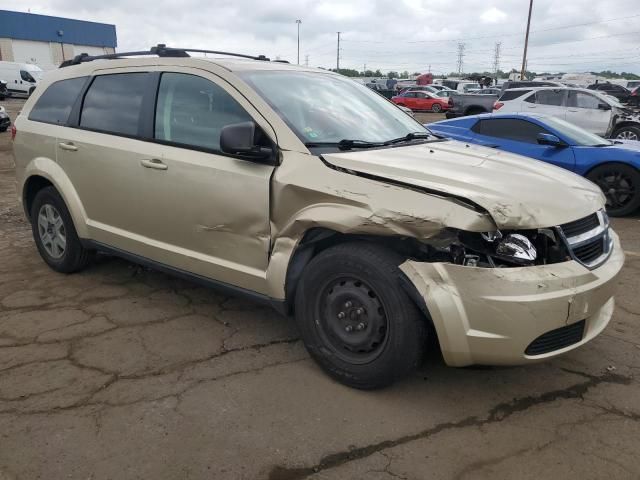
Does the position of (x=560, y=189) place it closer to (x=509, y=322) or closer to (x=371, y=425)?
(x=509, y=322)

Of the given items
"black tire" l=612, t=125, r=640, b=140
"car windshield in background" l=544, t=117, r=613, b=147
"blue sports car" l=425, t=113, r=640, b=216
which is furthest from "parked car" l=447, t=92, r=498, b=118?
"blue sports car" l=425, t=113, r=640, b=216

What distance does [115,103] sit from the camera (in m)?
4.09

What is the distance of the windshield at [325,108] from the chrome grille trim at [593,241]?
1342 millimetres

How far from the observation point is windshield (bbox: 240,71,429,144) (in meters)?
3.32

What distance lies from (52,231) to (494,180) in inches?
147

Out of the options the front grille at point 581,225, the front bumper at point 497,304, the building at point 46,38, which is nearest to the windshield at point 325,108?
the front bumper at point 497,304

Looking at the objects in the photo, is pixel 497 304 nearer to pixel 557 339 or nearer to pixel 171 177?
pixel 557 339

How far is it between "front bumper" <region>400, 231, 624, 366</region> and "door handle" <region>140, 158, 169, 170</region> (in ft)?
5.96

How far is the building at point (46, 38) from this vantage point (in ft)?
171

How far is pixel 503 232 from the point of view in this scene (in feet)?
8.71

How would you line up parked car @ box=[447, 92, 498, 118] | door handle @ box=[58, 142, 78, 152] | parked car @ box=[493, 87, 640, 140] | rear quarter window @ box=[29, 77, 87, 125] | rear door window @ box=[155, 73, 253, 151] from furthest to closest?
parked car @ box=[447, 92, 498, 118], parked car @ box=[493, 87, 640, 140], rear quarter window @ box=[29, 77, 87, 125], door handle @ box=[58, 142, 78, 152], rear door window @ box=[155, 73, 253, 151]

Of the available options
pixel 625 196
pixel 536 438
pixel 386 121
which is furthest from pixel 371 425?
pixel 625 196

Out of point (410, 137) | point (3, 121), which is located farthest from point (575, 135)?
point (3, 121)

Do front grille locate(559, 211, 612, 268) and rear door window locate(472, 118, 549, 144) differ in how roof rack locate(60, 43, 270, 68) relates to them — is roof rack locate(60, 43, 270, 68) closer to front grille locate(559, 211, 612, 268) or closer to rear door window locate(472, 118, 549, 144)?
front grille locate(559, 211, 612, 268)
